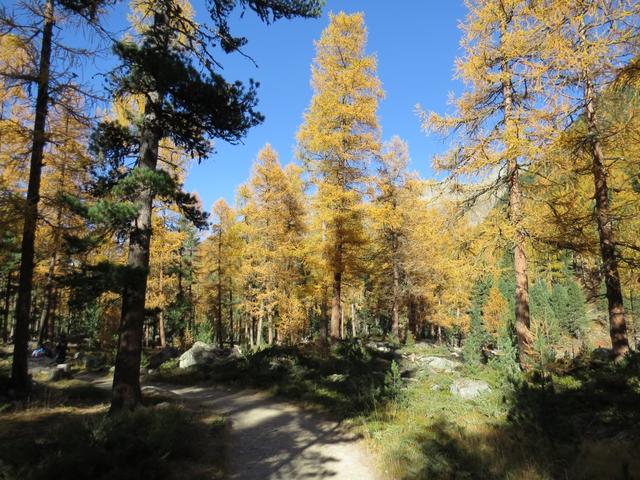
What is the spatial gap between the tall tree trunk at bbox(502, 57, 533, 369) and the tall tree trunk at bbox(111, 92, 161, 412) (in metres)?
9.57

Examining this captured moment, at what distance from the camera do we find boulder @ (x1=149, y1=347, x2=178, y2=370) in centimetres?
1900

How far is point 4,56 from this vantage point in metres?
11.4

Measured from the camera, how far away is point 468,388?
10055 mm

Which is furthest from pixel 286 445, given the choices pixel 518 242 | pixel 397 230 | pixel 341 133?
pixel 397 230

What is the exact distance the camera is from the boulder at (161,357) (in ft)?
62.3

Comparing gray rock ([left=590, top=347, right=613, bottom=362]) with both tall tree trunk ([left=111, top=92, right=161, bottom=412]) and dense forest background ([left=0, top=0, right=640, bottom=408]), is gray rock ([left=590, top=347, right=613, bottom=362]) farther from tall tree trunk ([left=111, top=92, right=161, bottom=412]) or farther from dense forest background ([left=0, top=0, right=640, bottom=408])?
tall tree trunk ([left=111, top=92, right=161, bottom=412])

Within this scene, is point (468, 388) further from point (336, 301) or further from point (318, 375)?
point (336, 301)

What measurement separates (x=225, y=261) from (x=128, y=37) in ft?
76.5

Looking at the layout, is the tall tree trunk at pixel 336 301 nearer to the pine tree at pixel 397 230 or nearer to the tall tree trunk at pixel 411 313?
the pine tree at pixel 397 230

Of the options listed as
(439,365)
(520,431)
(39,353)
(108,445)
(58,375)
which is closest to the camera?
(108,445)

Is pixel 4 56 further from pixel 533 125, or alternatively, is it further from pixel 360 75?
pixel 533 125

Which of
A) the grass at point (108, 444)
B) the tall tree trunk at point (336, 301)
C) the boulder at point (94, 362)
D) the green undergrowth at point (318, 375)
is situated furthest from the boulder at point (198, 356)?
the grass at point (108, 444)

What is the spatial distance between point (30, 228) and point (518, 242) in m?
13.3

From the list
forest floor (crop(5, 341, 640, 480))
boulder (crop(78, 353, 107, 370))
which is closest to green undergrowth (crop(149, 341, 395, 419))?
forest floor (crop(5, 341, 640, 480))
